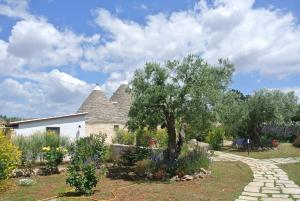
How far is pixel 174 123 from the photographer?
1544cm

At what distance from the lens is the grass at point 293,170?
14.3 metres

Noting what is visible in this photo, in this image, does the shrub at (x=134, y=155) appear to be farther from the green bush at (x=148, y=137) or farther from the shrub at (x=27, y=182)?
the green bush at (x=148, y=137)

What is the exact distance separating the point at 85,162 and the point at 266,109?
16.3 meters

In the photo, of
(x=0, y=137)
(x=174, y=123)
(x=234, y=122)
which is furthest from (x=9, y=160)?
(x=234, y=122)

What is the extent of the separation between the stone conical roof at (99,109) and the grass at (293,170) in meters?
14.6

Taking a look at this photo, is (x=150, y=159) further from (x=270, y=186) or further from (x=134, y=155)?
(x=270, y=186)

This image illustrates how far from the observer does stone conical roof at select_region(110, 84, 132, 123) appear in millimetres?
31322

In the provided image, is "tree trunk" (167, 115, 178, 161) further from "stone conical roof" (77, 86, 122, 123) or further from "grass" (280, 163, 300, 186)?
"stone conical roof" (77, 86, 122, 123)

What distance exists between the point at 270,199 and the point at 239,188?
5.63 feet

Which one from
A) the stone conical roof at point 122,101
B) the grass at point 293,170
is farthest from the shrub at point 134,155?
the stone conical roof at point 122,101

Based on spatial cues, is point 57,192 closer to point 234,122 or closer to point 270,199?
point 270,199

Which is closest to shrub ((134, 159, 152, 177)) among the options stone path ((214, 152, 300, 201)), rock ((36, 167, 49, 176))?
stone path ((214, 152, 300, 201))

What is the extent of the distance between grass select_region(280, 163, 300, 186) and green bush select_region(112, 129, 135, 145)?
33.7ft

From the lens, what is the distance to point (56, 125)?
73.5 feet
